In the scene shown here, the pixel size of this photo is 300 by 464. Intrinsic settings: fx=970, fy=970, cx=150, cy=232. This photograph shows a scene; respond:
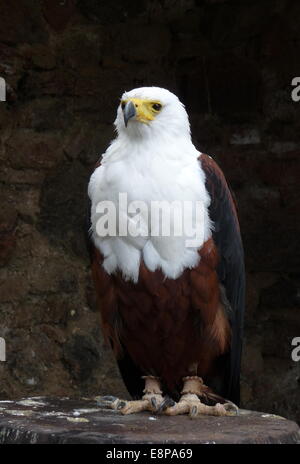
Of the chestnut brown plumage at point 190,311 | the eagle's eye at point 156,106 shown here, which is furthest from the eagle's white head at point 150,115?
the chestnut brown plumage at point 190,311

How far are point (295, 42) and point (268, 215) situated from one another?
84 centimetres

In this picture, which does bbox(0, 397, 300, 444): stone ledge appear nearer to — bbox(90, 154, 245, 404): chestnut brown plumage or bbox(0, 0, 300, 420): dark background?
bbox(90, 154, 245, 404): chestnut brown plumage

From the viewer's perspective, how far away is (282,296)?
472cm

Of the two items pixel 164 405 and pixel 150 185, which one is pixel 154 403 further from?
pixel 150 185

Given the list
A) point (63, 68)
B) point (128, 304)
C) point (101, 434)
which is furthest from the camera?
point (63, 68)

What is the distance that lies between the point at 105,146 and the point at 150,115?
4.62 feet

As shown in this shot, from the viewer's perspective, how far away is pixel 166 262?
3145 mm

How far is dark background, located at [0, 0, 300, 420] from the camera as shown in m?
4.43

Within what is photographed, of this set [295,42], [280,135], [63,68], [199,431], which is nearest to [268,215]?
[280,135]

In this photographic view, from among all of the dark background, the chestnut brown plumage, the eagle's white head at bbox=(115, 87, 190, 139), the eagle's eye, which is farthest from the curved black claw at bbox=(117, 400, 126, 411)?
the dark background

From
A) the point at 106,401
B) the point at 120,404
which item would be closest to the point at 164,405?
the point at 120,404

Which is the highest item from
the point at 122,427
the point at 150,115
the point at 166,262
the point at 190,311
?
the point at 150,115

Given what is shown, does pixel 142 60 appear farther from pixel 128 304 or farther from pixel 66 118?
pixel 128 304

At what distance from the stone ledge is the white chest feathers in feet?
1.54
